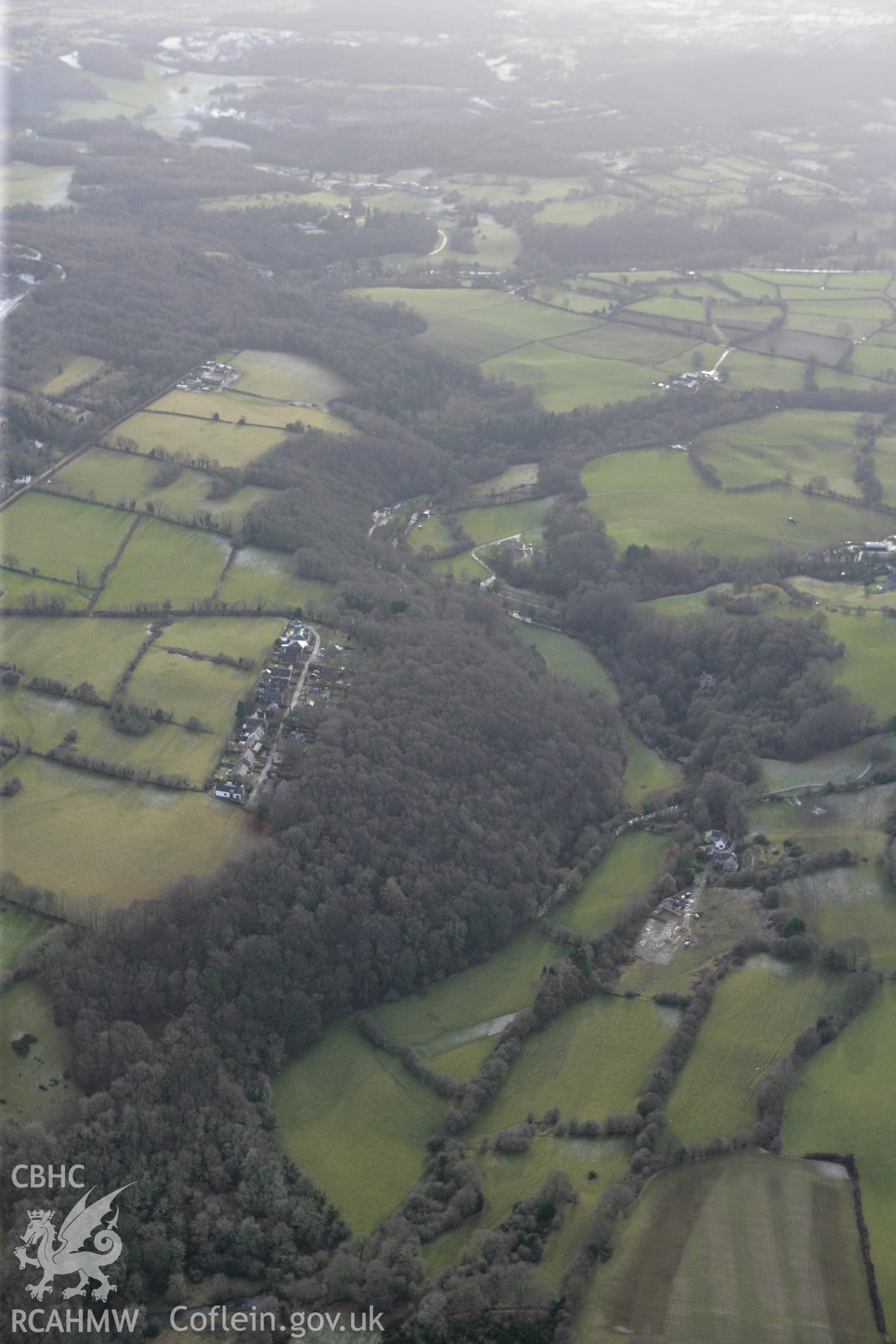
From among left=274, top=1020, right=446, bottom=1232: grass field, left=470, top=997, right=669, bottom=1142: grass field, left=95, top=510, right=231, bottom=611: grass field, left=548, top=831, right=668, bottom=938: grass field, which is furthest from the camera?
left=95, top=510, right=231, bottom=611: grass field

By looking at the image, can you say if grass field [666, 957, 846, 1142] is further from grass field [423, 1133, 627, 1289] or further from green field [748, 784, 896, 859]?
green field [748, 784, 896, 859]

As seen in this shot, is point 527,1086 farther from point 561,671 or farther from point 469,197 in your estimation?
point 469,197

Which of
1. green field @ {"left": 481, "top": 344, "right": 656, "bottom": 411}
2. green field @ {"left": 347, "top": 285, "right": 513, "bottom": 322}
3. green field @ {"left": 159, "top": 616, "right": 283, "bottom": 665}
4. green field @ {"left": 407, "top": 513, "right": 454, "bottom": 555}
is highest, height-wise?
green field @ {"left": 347, "top": 285, "right": 513, "bottom": 322}

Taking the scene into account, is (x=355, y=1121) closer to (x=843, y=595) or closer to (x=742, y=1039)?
(x=742, y=1039)

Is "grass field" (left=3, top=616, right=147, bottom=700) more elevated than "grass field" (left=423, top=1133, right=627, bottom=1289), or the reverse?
"grass field" (left=3, top=616, right=147, bottom=700)

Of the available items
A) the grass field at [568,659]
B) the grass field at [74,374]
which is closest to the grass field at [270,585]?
the grass field at [568,659]

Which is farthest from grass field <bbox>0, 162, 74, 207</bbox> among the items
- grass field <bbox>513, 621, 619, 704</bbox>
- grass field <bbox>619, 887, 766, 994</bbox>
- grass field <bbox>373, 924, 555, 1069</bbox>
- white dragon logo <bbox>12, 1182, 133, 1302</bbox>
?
white dragon logo <bbox>12, 1182, 133, 1302</bbox>

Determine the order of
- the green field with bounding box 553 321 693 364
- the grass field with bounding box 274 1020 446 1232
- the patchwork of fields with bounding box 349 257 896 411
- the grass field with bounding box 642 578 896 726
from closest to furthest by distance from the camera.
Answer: the grass field with bounding box 274 1020 446 1232 < the grass field with bounding box 642 578 896 726 < the patchwork of fields with bounding box 349 257 896 411 < the green field with bounding box 553 321 693 364

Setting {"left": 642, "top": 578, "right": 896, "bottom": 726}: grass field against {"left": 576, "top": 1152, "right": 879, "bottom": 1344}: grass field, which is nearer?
{"left": 576, "top": 1152, "right": 879, "bottom": 1344}: grass field
